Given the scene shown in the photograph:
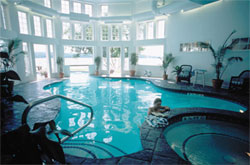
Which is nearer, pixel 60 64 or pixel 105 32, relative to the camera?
pixel 60 64

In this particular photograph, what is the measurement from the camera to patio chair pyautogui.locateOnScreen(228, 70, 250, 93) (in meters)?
6.06

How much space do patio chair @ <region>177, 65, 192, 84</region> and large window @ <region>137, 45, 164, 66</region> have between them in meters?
2.54

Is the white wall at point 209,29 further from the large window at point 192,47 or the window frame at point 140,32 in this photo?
the window frame at point 140,32

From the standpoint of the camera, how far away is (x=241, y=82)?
20.5 feet

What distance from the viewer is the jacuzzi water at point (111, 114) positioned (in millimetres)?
3373

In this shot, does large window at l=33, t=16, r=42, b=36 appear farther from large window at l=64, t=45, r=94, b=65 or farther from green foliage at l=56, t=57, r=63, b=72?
large window at l=64, t=45, r=94, b=65

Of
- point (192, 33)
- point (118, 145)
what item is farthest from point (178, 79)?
point (118, 145)

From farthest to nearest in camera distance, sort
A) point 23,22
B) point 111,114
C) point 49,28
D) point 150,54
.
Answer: point 150,54 → point 49,28 → point 23,22 → point 111,114

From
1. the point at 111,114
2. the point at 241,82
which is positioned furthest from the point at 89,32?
the point at 241,82


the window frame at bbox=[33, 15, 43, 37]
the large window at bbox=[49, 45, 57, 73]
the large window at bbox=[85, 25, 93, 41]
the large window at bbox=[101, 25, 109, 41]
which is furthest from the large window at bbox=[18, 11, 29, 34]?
the large window at bbox=[101, 25, 109, 41]

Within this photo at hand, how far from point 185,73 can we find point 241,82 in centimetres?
286

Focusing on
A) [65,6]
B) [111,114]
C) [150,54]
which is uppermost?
[65,6]

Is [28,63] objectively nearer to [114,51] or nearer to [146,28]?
[114,51]

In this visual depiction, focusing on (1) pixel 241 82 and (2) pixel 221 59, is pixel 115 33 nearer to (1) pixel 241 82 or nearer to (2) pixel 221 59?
(2) pixel 221 59
